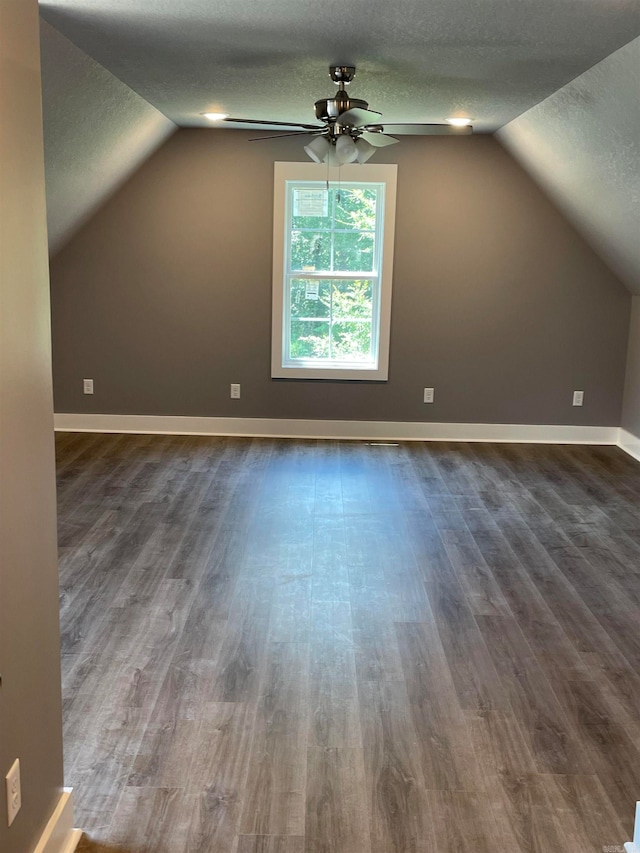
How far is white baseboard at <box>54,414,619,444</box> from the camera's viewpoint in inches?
261

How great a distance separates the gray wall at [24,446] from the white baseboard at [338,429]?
4560 mm

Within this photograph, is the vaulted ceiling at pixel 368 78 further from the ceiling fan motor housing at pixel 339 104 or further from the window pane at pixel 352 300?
the window pane at pixel 352 300

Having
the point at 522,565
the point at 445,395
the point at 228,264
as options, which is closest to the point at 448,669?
the point at 522,565

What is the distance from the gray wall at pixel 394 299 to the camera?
247 inches

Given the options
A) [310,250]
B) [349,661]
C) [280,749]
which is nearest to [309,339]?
[310,250]

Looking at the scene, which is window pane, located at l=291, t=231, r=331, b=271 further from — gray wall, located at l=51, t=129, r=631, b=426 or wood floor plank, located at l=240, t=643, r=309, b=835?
wood floor plank, located at l=240, t=643, r=309, b=835

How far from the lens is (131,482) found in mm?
5410

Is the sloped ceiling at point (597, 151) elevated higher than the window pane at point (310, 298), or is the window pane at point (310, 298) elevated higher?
the sloped ceiling at point (597, 151)

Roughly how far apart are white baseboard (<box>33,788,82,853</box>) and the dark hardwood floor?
0.21ft

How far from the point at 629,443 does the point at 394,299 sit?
2.10 meters

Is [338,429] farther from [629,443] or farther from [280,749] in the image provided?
[280,749]

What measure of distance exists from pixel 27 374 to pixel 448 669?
2.01m

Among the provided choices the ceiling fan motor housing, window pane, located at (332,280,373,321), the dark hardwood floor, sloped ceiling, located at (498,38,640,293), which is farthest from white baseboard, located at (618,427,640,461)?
the ceiling fan motor housing

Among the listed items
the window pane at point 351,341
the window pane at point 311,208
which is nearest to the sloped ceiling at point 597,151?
the window pane at point 311,208
